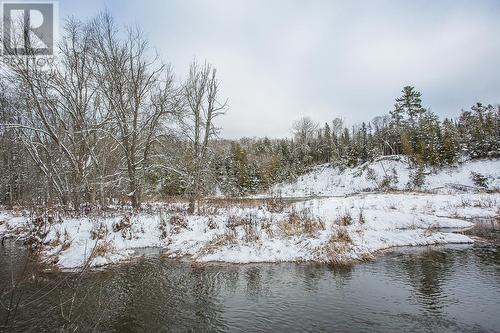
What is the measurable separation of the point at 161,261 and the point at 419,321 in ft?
26.7

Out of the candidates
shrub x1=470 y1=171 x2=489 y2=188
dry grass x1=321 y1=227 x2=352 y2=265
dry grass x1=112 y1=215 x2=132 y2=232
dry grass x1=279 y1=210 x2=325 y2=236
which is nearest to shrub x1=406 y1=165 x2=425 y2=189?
shrub x1=470 y1=171 x2=489 y2=188

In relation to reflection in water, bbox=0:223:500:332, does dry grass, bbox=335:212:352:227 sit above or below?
above

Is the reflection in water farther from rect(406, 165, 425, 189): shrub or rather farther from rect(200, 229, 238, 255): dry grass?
rect(406, 165, 425, 189): shrub

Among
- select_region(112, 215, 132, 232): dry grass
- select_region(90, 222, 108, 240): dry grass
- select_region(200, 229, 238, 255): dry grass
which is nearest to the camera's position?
select_region(200, 229, 238, 255): dry grass

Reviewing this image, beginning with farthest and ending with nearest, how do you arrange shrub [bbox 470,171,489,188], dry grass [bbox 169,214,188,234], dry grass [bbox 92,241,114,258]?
1. shrub [bbox 470,171,489,188]
2. dry grass [bbox 169,214,188,234]
3. dry grass [bbox 92,241,114,258]

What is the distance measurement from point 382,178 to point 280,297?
184 ft

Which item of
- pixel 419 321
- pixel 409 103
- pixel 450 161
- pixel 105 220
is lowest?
pixel 419 321

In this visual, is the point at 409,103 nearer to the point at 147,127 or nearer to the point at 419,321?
the point at 147,127

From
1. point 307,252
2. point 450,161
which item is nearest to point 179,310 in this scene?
point 307,252

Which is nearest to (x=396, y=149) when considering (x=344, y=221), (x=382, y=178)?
(x=382, y=178)

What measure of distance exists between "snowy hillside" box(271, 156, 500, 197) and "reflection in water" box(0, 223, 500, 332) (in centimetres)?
3804

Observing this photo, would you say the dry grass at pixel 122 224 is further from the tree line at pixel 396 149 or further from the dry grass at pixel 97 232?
the tree line at pixel 396 149

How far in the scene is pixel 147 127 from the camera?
71.0 feet

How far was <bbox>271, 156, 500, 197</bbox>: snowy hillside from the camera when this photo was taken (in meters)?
49.6
